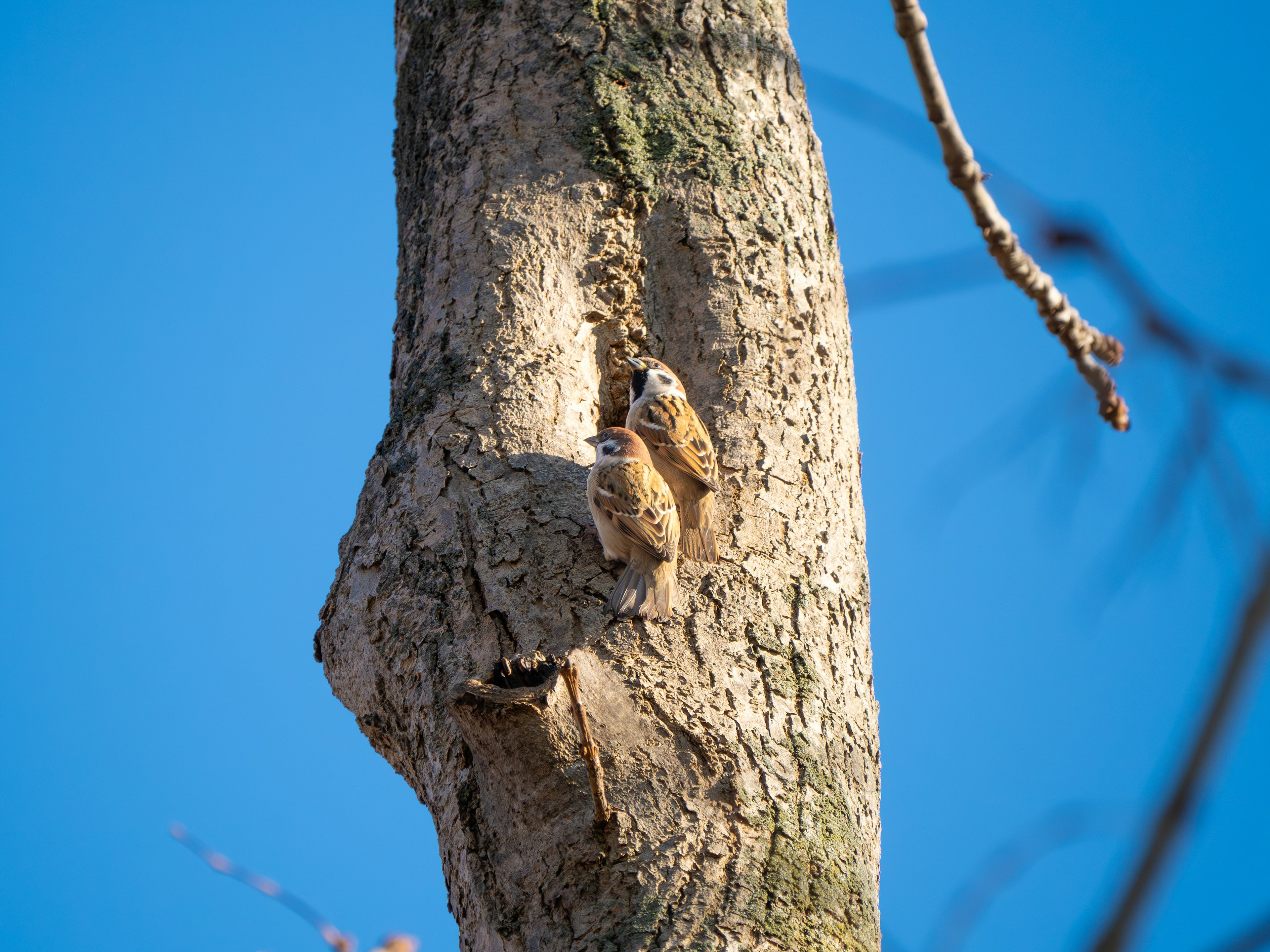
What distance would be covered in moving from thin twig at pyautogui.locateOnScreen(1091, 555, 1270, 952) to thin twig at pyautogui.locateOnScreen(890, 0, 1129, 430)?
125 centimetres

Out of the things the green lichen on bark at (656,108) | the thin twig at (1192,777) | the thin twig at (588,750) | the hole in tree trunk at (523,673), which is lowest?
the thin twig at (1192,777)

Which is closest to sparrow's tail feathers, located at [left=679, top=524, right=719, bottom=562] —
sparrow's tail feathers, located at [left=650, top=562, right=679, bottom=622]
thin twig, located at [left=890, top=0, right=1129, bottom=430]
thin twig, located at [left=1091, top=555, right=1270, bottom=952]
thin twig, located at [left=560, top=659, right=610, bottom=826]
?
sparrow's tail feathers, located at [left=650, top=562, right=679, bottom=622]

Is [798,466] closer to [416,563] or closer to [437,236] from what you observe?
[416,563]

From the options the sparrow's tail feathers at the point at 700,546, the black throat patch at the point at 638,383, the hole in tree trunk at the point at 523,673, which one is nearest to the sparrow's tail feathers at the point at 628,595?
the sparrow's tail feathers at the point at 700,546

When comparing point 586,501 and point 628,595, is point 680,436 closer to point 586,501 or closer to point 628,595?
point 586,501

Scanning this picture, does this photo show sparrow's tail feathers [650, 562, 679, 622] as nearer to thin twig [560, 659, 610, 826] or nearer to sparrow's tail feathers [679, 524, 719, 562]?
sparrow's tail feathers [679, 524, 719, 562]

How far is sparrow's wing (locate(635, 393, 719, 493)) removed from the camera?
2.91 metres

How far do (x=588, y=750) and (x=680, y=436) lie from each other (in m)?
1.12

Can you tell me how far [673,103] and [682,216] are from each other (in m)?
0.36

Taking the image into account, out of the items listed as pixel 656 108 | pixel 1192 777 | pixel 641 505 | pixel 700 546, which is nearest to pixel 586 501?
pixel 641 505

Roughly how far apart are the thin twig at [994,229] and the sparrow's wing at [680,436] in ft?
3.10

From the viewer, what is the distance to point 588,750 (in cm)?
213

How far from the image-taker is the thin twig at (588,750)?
212cm

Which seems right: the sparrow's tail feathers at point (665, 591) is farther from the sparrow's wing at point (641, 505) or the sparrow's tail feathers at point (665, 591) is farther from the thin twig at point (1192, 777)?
the thin twig at point (1192, 777)
